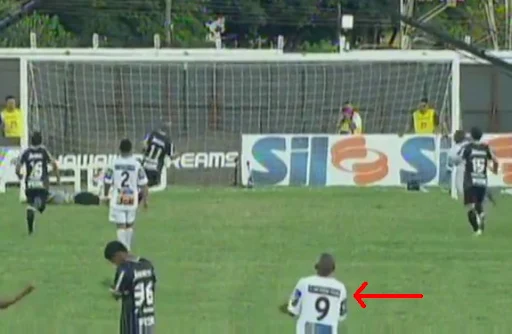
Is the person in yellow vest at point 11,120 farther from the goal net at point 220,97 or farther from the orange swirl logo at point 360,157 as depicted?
the orange swirl logo at point 360,157

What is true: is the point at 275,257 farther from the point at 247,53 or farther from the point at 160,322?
the point at 247,53

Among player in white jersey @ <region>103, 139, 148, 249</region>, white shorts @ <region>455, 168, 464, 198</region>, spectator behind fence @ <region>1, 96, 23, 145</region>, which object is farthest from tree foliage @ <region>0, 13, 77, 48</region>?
player in white jersey @ <region>103, 139, 148, 249</region>

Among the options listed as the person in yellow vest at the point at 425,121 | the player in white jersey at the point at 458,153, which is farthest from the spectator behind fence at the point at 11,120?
the player in white jersey at the point at 458,153

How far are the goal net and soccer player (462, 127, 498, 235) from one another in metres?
11.7

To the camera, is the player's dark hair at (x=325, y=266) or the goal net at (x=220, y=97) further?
the goal net at (x=220, y=97)

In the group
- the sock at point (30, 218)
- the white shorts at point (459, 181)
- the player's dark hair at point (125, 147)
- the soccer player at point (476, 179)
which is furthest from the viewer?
the white shorts at point (459, 181)

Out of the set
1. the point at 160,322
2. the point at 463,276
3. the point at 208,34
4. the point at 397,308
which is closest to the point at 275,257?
the point at 463,276

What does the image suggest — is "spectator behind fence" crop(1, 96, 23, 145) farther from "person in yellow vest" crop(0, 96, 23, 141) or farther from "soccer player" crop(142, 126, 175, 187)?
"soccer player" crop(142, 126, 175, 187)

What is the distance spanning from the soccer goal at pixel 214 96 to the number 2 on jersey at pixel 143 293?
82.5 ft

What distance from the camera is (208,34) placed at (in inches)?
3049

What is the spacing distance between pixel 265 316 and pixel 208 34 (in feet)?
196

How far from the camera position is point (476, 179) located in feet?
92.0

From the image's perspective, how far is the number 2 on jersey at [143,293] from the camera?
13438mm

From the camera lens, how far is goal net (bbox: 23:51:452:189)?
40.3m
